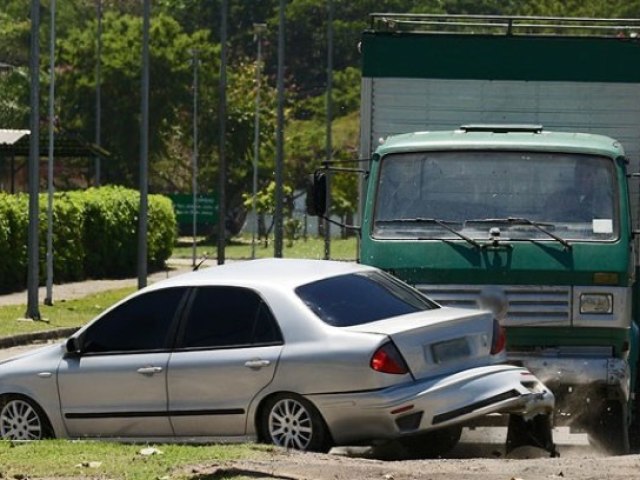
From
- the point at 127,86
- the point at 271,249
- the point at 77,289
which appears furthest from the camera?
the point at 127,86

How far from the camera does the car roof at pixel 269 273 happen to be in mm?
14172

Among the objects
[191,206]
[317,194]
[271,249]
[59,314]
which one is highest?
[317,194]

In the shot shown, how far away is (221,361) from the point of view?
1386 centimetres

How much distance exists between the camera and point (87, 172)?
283ft

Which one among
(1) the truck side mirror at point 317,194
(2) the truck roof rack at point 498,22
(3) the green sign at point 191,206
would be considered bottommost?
(3) the green sign at point 191,206

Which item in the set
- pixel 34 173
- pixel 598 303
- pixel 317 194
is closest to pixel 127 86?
pixel 34 173

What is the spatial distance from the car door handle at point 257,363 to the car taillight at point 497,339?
163 centimetres

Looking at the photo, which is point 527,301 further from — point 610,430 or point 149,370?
point 149,370

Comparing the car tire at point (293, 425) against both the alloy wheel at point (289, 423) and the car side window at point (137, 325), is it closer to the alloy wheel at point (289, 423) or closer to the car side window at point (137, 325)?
the alloy wheel at point (289, 423)

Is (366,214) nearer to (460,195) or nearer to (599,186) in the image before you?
(460,195)

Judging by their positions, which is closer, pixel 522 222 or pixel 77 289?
pixel 522 222

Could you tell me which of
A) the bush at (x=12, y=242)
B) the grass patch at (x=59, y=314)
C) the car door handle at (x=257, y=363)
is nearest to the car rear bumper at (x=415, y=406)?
the car door handle at (x=257, y=363)

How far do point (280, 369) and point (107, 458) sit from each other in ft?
4.65

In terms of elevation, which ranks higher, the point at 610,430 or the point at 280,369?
the point at 280,369
